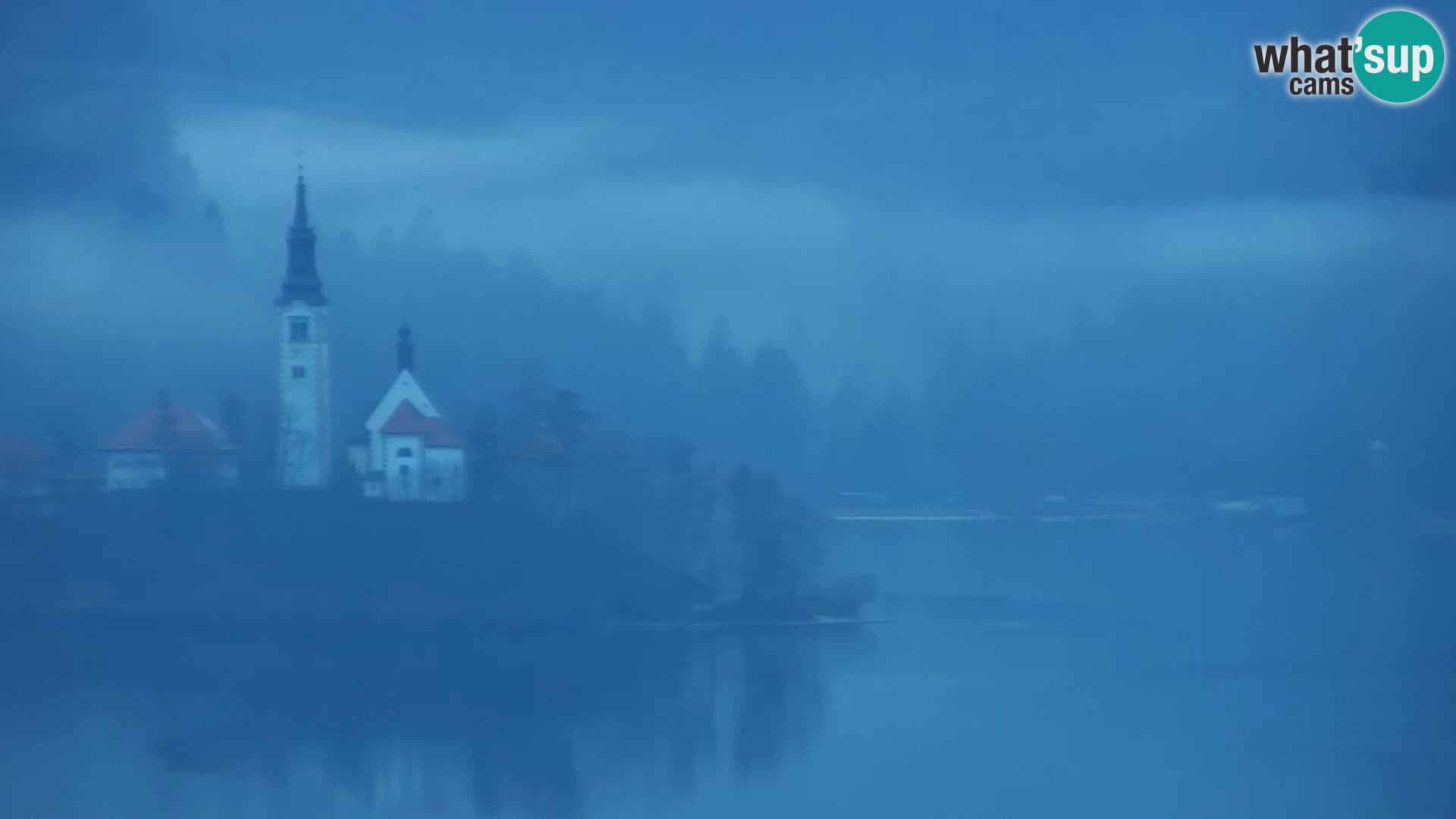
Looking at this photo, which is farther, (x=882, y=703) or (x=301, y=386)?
(x=882, y=703)

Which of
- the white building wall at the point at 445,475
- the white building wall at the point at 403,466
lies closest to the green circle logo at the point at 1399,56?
the white building wall at the point at 445,475

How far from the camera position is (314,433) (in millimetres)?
4992

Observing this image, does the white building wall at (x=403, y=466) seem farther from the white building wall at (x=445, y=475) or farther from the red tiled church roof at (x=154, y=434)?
the red tiled church roof at (x=154, y=434)

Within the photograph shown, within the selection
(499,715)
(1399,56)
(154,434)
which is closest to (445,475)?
(499,715)

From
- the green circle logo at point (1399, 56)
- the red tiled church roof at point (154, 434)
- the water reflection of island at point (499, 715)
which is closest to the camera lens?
the water reflection of island at point (499, 715)

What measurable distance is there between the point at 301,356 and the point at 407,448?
482 mm

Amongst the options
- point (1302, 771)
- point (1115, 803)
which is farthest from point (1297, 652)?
point (1115, 803)

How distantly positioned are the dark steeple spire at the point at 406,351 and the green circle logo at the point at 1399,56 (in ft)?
11.1

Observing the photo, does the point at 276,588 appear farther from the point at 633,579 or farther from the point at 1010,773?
the point at 1010,773

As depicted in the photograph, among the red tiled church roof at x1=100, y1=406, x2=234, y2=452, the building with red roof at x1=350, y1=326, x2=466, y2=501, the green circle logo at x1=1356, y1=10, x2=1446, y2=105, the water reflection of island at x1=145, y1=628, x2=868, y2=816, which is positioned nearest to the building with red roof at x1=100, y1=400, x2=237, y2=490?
the red tiled church roof at x1=100, y1=406, x2=234, y2=452

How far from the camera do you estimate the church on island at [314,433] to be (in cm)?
494

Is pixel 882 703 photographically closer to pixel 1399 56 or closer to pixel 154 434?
pixel 154 434

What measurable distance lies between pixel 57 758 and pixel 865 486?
2.88 meters

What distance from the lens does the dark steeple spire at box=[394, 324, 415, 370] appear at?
16.2 feet
